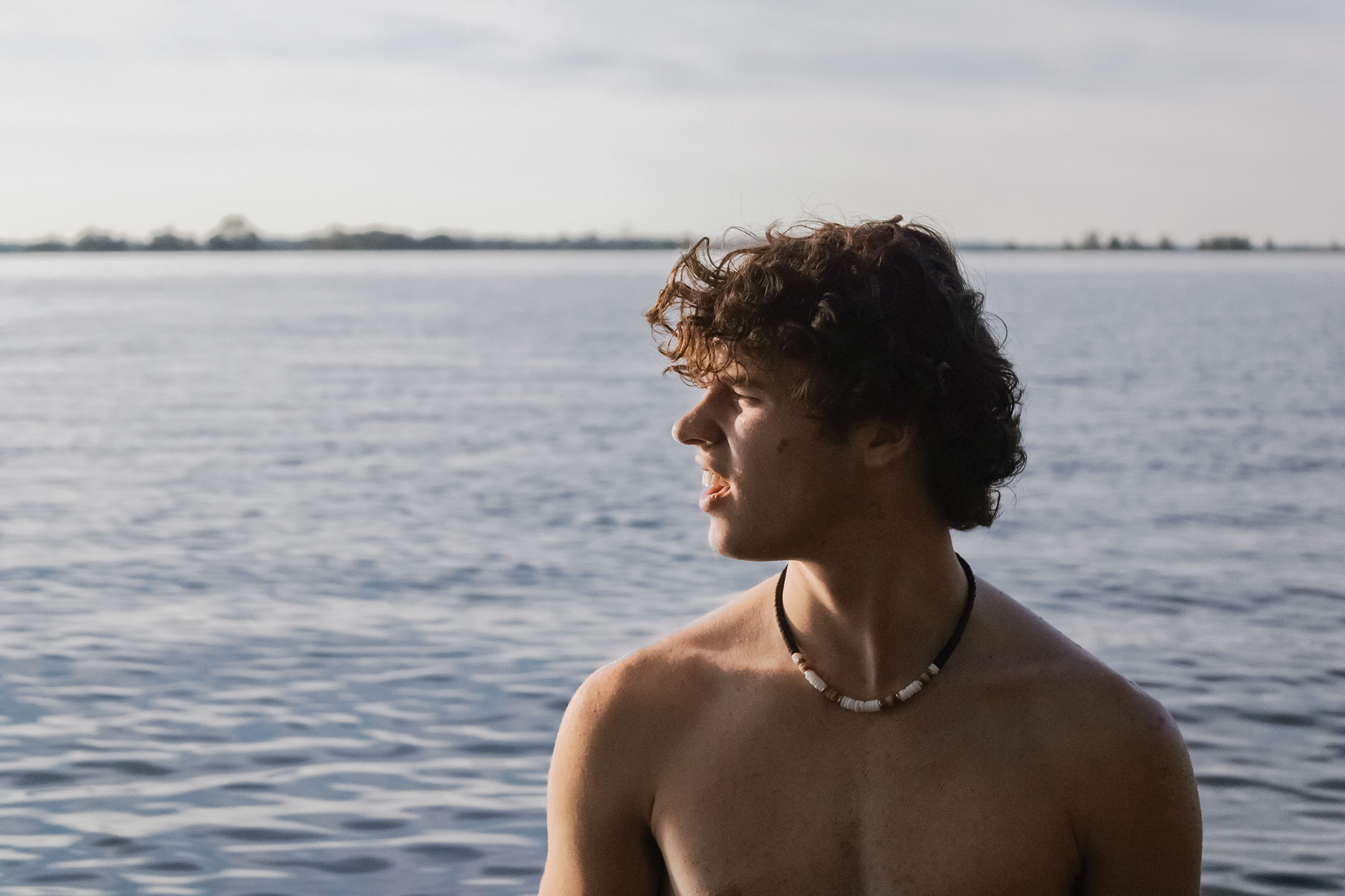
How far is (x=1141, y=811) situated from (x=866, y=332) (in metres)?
0.89

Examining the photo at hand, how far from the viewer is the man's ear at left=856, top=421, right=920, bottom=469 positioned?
257cm

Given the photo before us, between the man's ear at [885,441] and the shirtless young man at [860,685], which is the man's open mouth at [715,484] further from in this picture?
the man's ear at [885,441]

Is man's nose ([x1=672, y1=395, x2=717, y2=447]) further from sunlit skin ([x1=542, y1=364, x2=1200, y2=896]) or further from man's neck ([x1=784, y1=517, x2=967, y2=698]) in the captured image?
man's neck ([x1=784, y1=517, x2=967, y2=698])

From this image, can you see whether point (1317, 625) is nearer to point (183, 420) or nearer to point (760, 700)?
point (760, 700)

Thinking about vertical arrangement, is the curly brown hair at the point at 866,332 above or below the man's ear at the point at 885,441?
above

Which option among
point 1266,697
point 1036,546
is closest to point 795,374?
point 1266,697

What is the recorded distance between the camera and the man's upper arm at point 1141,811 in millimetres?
2416

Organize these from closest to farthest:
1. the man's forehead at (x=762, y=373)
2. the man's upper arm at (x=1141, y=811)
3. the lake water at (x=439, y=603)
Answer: the man's upper arm at (x=1141, y=811) < the man's forehead at (x=762, y=373) < the lake water at (x=439, y=603)

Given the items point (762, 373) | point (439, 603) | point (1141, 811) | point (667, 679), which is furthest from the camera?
point (439, 603)

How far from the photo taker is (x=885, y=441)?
2592 millimetres

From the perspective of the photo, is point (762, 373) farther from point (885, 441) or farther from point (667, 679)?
point (667, 679)

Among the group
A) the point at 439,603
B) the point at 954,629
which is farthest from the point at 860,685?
the point at 439,603

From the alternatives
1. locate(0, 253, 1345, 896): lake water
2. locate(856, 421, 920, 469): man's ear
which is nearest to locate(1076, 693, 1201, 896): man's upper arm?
locate(856, 421, 920, 469): man's ear

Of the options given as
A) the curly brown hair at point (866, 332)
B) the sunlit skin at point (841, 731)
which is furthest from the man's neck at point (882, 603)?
the curly brown hair at point (866, 332)
